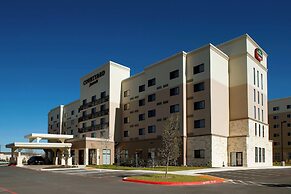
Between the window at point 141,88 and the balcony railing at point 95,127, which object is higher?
the window at point 141,88

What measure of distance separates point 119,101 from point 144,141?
11776 millimetres

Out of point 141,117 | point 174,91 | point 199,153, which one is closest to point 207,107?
point 199,153

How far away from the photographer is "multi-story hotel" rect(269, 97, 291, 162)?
324ft

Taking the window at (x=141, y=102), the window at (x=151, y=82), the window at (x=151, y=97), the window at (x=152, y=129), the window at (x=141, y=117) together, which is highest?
the window at (x=151, y=82)

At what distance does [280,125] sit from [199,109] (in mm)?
59701

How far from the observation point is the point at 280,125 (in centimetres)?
9912

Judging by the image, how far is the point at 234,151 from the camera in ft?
163

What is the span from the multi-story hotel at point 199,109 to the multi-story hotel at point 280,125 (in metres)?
46.7

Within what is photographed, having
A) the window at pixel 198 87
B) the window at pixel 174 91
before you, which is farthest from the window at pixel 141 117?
the window at pixel 198 87

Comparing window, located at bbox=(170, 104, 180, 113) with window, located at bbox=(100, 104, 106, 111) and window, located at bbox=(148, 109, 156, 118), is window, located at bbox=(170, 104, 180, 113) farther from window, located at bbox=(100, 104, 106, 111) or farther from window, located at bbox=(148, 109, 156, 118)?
window, located at bbox=(100, 104, 106, 111)

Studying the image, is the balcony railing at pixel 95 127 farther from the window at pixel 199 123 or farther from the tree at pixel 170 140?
the window at pixel 199 123

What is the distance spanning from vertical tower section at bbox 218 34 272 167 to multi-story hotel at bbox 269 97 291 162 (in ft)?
159

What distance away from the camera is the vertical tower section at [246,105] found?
162 feet

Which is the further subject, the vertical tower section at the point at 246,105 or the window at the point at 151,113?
the window at the point at 151,113
